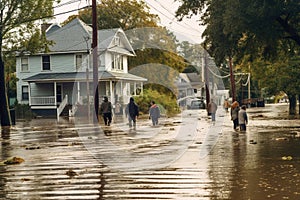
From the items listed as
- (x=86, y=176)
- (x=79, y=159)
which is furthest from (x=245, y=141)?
(x=86, y=176)

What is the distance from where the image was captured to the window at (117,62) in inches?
2389

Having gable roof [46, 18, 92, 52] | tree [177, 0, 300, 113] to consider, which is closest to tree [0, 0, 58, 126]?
tree [177, 0, 300, 113]

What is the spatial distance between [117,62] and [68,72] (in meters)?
5.83

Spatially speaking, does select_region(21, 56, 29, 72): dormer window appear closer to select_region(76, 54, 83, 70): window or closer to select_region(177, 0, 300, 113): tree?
select_region(76, 54, 83, 70): window

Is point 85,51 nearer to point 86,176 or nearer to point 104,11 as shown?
point 104,11

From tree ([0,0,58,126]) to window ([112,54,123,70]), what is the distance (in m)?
21.8

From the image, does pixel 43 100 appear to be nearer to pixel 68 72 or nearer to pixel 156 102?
pixel 68 72

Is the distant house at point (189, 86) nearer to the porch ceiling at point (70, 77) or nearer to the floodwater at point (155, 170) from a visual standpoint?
the porch ceiling at point (70, 77)

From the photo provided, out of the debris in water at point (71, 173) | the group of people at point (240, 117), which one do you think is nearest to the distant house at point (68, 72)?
the group of people at point (240, 117)

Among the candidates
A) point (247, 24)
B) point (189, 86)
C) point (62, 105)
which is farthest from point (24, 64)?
point (189, 86)

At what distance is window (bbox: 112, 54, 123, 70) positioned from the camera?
60688 mm

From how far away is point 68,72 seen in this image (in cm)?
5834

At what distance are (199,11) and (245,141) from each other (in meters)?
10.2

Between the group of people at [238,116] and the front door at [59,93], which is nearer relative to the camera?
the group of people at [238,116]
